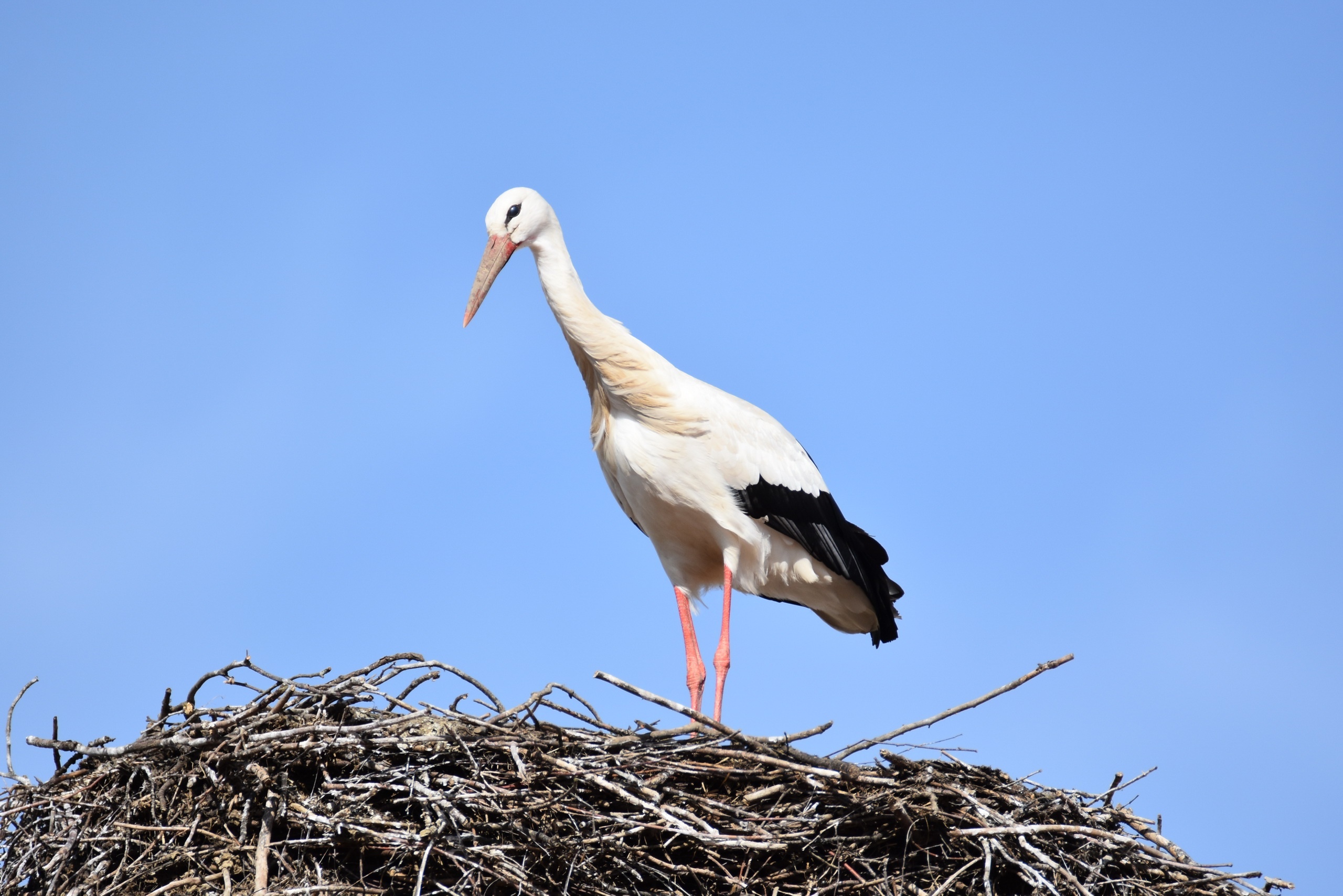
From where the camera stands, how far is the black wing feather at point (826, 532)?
5.66 meters

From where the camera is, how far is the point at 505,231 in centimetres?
580

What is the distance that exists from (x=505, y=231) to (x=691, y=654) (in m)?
1.95

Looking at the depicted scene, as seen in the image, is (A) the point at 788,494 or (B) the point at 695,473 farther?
(A) the point at 788,494

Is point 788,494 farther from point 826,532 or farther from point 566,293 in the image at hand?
point 566,293

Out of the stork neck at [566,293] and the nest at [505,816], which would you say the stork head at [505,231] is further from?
the nest at [505,816]

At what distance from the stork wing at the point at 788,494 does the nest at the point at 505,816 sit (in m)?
1.43

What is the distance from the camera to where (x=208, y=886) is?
13.3 feet

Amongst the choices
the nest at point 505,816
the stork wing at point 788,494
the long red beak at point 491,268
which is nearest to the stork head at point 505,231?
the long red beak at point 491,268

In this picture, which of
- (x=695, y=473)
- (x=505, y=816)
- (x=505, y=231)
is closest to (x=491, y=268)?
(x=505, y=231)

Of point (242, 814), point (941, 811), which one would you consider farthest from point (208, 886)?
point (941, 811)

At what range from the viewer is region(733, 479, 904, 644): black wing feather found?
5.66 metres

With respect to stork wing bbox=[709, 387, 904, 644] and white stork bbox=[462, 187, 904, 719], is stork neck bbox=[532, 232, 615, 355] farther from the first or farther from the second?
stork wing bbox=[709, 387, 904, 644]

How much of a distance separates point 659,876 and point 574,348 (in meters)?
2.39

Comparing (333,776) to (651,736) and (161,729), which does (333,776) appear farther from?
(651,736)
